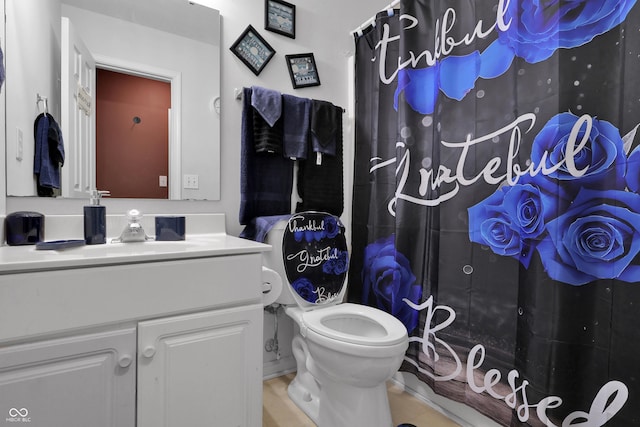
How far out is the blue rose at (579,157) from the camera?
0.88 meters

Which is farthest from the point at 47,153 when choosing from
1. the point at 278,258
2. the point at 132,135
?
the point at 278,258

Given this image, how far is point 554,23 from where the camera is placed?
3.22 ft

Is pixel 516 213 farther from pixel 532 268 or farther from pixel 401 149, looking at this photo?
pixel 401 149

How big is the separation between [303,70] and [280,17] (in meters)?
0.29

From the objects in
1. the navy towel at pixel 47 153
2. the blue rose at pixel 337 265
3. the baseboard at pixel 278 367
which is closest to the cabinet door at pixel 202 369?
the blue rose at pixel 337 265

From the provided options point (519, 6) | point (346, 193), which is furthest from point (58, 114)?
point (519, 6)

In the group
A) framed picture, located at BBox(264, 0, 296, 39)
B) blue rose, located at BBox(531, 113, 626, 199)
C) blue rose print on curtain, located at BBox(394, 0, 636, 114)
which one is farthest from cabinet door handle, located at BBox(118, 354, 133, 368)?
framed picture, located at BBox(264, 0, 296, 39)

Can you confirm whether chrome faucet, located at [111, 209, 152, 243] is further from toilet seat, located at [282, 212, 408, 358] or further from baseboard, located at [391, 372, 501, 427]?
baseboard, located at [391, 372, 501, 427]

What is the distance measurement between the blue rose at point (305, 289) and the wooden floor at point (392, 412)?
0.50 m

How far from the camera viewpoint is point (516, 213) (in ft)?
3.58

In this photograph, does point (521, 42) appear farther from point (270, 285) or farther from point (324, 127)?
point (270, 285)

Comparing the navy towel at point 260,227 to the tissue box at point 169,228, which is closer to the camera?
the tissue box at point 169,228

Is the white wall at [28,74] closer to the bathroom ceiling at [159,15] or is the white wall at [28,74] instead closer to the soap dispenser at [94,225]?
the bathroom ceiling at [159,15]

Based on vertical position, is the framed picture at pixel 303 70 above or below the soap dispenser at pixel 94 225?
above
